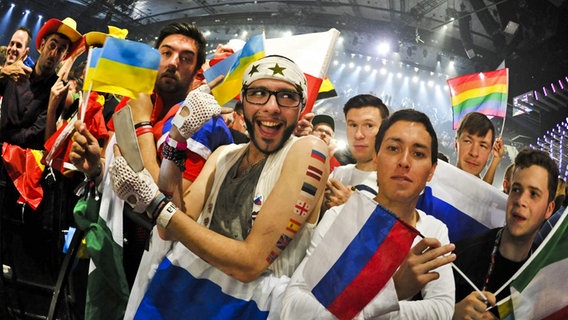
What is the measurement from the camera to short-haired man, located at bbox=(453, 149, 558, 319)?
7.20 ft

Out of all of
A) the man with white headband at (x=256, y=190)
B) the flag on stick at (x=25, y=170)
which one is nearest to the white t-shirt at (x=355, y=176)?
the man with white headband at (x=256, y=190)

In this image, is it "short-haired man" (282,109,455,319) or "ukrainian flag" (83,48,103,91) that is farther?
"ukrainian flag" (83,48,103,91)

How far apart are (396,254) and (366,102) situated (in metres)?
2.12

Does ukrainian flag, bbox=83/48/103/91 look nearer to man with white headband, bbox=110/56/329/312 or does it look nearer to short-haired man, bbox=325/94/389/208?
man with white headband, bbox=110/56/329/312

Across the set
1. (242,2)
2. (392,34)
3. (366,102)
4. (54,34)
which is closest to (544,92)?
(392,34)

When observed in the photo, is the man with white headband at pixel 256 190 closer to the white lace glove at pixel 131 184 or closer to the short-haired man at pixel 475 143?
the white lace glove at pixel 131 184

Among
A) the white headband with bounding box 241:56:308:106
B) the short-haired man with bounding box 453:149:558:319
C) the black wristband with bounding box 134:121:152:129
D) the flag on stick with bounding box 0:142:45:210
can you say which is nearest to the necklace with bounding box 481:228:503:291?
the short-haired man with bounding box 453:149:558:319

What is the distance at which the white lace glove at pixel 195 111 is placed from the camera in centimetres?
185

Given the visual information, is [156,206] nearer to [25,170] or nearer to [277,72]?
[277,72]

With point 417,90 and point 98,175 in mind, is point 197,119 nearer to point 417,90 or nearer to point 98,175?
point 98,175

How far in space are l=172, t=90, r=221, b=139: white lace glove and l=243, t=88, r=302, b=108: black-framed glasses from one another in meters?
0.21

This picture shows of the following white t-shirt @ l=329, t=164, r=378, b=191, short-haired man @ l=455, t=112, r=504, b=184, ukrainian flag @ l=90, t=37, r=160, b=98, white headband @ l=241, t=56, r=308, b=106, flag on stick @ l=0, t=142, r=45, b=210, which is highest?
short-haired man @ l=455, t=112, r=504, b=184

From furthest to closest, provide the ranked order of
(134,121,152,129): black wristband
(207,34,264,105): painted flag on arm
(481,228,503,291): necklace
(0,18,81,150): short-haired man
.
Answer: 1. (0,18,81,150): short-haired man
2. (207,34,264,105): painted flag on arm
3. (134,121,152,129): black wristband
4. (481,228,503,291): necklace

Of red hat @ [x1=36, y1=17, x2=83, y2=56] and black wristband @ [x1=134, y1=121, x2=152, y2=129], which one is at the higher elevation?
red hat @ [x1=36, y1=17, x2=83, y2=56]
